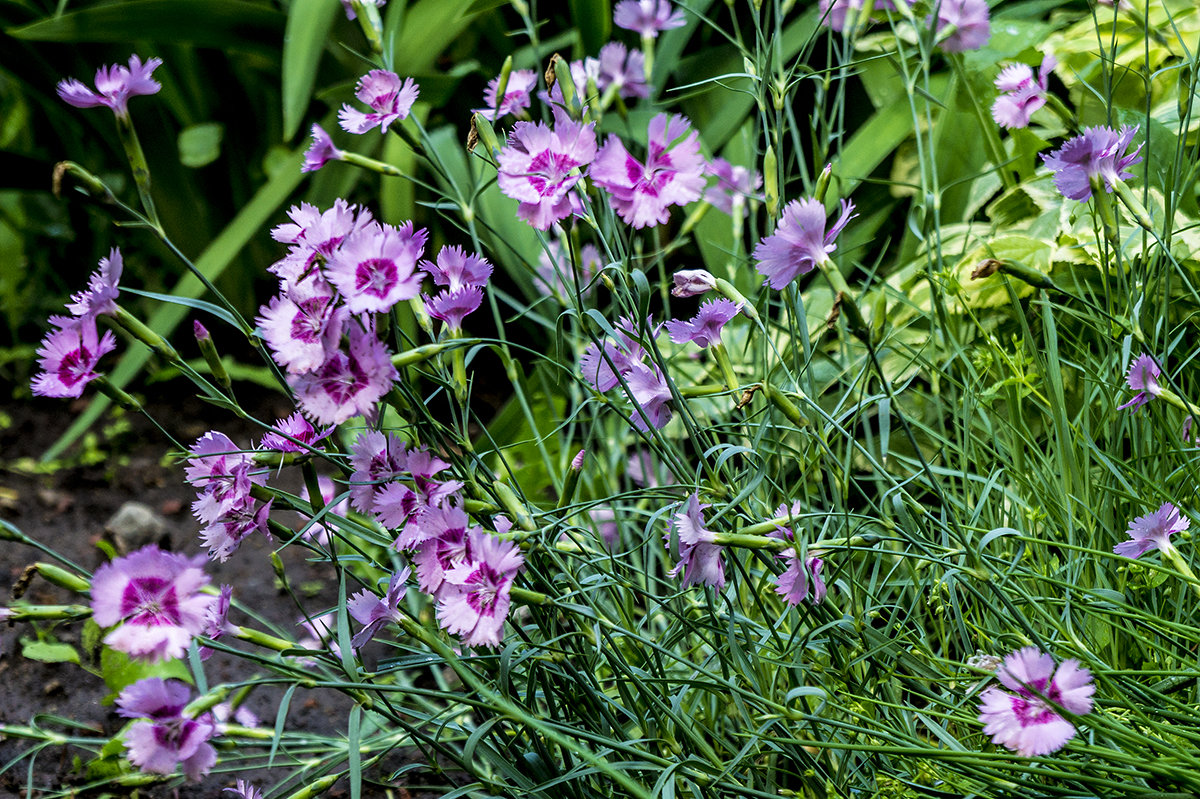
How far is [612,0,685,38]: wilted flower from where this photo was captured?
3.44ft

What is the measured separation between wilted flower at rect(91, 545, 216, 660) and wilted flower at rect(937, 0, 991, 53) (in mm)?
884

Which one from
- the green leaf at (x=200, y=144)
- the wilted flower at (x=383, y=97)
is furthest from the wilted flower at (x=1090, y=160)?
the green leaf at (x=200, y=144)

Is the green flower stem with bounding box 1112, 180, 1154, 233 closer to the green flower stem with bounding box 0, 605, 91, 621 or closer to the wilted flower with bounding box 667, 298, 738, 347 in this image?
the wilted flower with bounding box 667, 298, 738, 347

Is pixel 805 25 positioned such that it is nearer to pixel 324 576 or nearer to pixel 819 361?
pixel 819 361

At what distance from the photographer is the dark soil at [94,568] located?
98 centimetres

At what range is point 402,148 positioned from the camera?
67.4 inches

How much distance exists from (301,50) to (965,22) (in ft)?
3.72

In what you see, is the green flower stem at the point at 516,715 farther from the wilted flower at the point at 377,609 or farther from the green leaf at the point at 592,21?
the green leaf at the point at 592,21

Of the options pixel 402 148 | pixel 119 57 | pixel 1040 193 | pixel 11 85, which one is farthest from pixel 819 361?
pixel 11 85

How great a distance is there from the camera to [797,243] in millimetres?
543

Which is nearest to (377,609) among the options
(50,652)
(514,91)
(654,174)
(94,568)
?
(654,174)

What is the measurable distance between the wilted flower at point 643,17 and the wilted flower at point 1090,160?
1.58 ft

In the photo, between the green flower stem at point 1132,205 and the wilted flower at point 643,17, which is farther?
the wilted flower at point 643,17

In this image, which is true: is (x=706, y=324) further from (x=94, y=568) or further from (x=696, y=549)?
(x=94, y=568)
